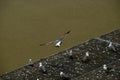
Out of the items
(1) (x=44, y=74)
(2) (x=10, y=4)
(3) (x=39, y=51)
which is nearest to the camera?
(1) (x=44, y=74)

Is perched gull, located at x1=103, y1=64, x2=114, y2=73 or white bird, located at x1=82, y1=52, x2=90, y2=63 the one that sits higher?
white bird, located at x1=82, y1=52, x2=90, y2=63

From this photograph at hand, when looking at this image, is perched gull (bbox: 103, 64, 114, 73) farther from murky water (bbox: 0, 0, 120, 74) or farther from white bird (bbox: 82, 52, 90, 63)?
murky water (bbox: 0, 0, 120, 74)

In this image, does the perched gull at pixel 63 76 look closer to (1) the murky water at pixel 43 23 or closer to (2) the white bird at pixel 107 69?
(2) the white bird at pixel 107 69

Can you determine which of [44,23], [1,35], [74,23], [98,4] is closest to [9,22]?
[1,35]

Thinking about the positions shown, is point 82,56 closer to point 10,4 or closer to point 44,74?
point 44,74

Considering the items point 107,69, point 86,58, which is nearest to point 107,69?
point 107,69

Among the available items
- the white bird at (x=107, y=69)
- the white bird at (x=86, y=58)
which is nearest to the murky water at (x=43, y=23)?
the white bird at (x=86, y=58)

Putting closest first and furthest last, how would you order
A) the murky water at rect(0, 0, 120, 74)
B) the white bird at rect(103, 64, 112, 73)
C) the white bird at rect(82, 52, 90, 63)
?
the white bird at rect(103, 64, 112, 73) → the white bird at rect(82, 52, 90, 63) → the murky water at rect(0, 0, 120, 74)

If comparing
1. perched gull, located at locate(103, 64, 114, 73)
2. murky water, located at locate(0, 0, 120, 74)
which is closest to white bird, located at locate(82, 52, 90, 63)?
perched gull, located at locate(103, 64, 114, 73)

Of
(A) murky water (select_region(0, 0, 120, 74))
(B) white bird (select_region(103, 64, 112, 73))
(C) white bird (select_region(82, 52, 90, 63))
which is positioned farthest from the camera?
(A) murky water (select_region(0, 0, 120, 74))
